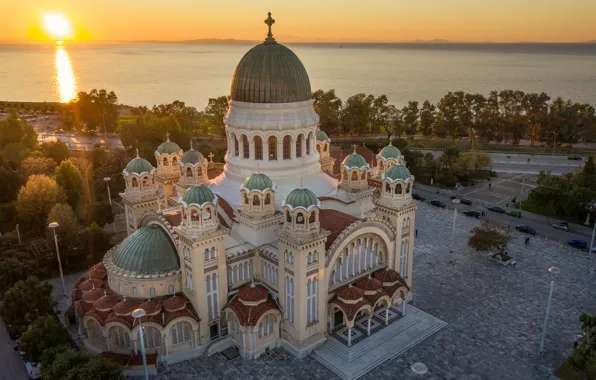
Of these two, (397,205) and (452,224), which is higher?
(397,205)

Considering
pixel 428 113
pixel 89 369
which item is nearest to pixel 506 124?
pixel 428 113

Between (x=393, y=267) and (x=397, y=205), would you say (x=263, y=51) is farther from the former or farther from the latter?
(x=393, y=267)

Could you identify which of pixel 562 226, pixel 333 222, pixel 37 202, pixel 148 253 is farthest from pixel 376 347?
pixel 37 202

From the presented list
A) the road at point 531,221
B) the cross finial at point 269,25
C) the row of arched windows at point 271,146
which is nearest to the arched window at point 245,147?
the row of arched windows at point 271,146

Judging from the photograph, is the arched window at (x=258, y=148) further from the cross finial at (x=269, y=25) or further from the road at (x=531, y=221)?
the road at (x=531, y=221)

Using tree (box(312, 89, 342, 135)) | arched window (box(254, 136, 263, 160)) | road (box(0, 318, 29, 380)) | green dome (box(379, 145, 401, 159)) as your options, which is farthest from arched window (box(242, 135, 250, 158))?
tree (box(312, 89, 342, 135))

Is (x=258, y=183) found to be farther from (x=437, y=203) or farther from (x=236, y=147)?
(x=437, y=203)
